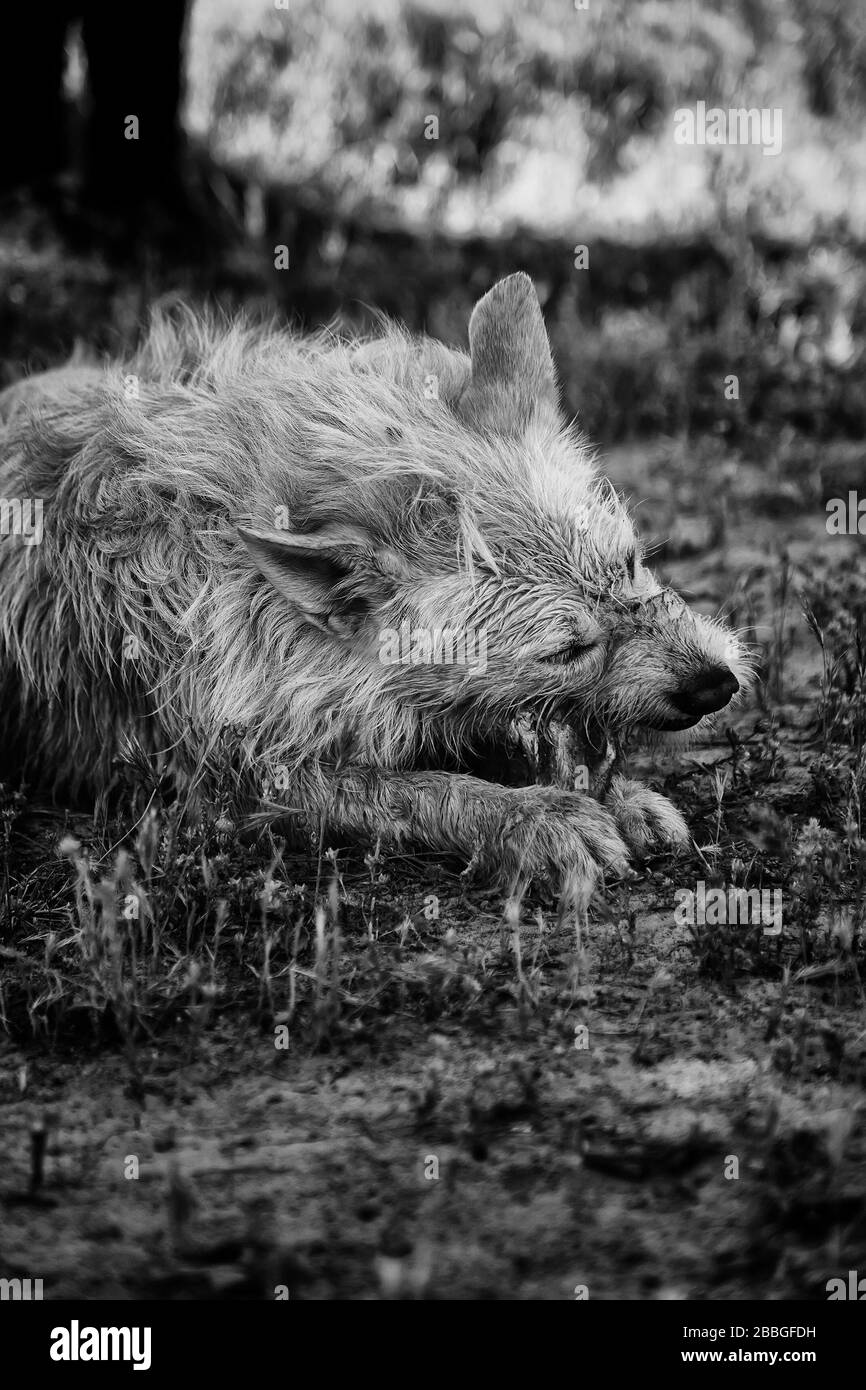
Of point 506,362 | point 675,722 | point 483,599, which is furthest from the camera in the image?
point 506,362

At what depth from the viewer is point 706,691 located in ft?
15.3

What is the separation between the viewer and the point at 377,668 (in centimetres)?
471

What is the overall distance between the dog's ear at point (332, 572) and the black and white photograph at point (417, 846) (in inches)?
0.5

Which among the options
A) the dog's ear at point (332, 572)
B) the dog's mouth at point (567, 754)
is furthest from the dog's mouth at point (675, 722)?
the dog's ear at point (332, 572)

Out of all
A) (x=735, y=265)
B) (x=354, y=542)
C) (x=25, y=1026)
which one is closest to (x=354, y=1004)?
(x=25, y=1026)

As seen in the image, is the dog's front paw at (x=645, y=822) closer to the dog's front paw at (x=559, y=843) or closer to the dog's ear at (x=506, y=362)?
the dog's front paw at (x=559, y=843)

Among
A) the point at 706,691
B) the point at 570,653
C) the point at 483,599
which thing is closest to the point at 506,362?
the point at 483,599

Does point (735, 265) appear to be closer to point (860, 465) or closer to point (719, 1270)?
point (860, 465)

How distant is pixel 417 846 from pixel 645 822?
0.78 m

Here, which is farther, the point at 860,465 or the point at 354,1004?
the point at 860,465

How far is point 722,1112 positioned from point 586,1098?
34cm

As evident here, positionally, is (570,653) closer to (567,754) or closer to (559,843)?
(567,754)

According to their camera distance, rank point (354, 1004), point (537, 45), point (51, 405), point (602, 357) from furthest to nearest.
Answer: point (537, 45) < point (602, 357) < point (51, 405) < point (354, 1004)

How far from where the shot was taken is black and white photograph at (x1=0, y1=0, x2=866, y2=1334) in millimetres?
3182
